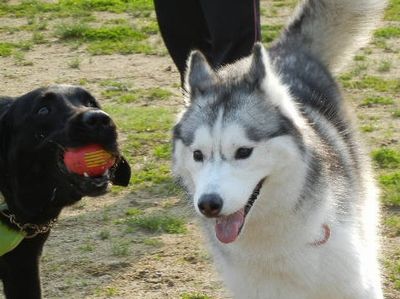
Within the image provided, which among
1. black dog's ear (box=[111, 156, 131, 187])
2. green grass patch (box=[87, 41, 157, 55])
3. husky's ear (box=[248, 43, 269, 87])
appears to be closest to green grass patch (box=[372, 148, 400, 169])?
black dog's ear (box=[111, 156, 131, 187])

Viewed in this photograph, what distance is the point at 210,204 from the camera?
129 inches

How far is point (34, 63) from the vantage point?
8.52 meters

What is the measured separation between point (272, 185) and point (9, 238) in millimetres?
1319

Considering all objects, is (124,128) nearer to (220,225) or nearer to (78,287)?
(78,287)

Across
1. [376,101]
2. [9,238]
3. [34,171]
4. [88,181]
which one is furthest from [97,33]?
[88,181]

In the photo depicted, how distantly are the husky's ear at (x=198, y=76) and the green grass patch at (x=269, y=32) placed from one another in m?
4.96

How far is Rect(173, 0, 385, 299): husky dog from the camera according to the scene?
11.2ft

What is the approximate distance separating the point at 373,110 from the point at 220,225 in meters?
3.58

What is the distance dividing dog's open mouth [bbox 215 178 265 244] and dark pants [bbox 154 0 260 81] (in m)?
1.51

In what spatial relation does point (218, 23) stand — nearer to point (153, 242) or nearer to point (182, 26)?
point (182, 26)

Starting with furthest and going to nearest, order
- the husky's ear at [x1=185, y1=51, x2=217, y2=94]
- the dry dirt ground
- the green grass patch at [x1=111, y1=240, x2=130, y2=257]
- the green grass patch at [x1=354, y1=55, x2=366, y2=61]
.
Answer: the green grass patch at [x1=354, y1=55, x2=366, y2=61] < the green grass patch at [x1=111, y1=240, x2=130, y2=257] < the dry dirt ground < the husky's ear at [x1=185, y1=51, x2=217, y2=94]

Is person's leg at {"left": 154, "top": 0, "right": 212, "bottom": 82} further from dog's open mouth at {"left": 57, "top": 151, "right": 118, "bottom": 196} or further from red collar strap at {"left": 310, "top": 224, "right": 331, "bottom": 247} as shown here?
red collar strap at {"left": 310, "top": 224, "right": 331, "bottom": 247}

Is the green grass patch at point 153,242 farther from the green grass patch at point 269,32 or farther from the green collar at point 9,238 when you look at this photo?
the green grass patch at point 269,32

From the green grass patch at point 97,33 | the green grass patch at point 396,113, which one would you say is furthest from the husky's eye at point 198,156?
Result: the green grass patch at point 97,33
